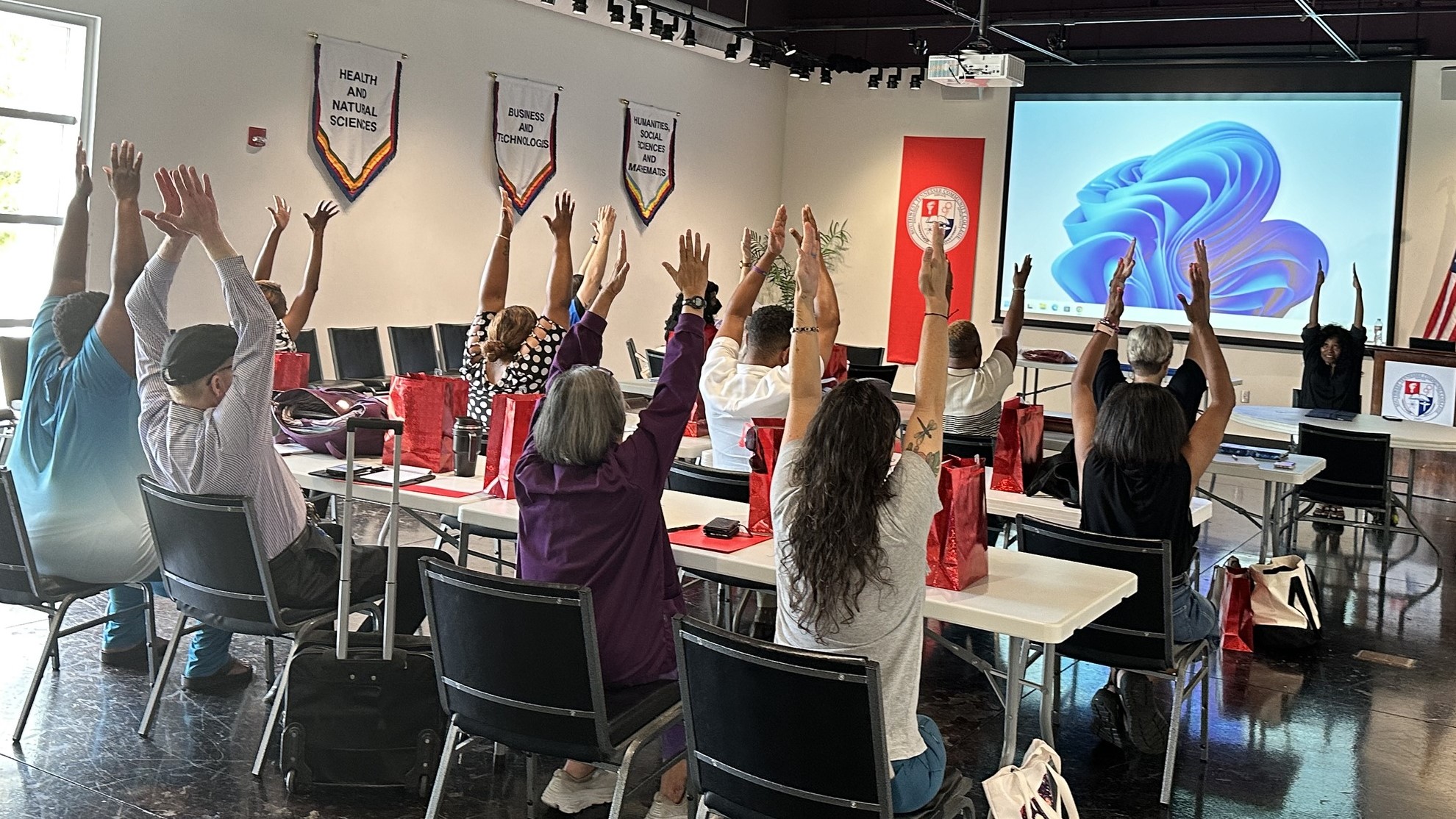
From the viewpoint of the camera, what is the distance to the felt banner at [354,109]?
895 centimetres

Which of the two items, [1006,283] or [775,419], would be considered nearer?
[775,419]

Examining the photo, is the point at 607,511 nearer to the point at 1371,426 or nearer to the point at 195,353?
the point at 195,353

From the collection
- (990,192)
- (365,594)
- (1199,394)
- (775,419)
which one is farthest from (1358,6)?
(365,594)

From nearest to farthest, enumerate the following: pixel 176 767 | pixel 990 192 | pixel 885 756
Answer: pixel 885 756, pixel 176 767, pixel 990 192

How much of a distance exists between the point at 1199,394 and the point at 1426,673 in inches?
56.9

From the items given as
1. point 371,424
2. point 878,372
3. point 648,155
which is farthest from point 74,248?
point 648,155

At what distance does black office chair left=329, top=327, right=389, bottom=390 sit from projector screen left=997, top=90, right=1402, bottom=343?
682 cm

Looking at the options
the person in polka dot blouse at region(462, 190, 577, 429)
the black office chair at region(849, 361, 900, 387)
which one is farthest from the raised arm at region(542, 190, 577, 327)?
the black office chair at region(849, 361, 900, 387)

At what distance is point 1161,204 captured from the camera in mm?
12297

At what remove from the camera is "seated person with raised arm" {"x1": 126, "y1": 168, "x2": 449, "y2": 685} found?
139 inches

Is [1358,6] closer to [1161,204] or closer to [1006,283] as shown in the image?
[1161,204]

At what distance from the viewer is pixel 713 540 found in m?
3.55

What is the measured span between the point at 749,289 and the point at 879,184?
31.4 ft

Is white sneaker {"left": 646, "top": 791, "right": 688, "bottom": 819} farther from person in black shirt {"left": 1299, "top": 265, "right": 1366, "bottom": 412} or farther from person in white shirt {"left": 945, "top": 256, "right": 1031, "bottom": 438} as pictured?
person in black shirt {"left": 1299, "top": 265, "right": 1366, "bottom": 412}
